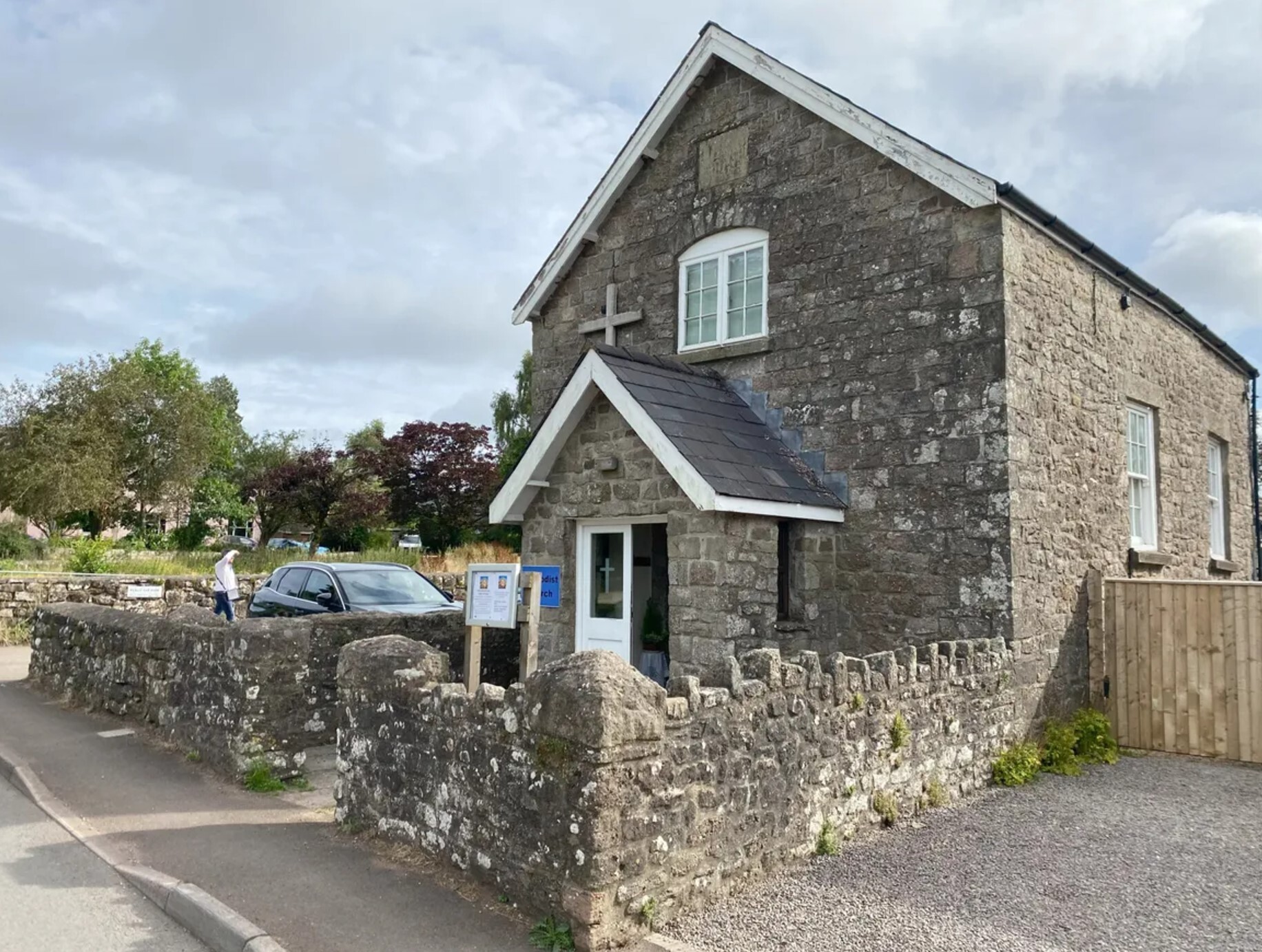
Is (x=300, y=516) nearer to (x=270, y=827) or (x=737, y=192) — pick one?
(x=737, y=192)

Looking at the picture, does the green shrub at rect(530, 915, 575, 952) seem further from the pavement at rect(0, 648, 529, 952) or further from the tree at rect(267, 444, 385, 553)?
the tree at rect(267, 444, 385, 553)

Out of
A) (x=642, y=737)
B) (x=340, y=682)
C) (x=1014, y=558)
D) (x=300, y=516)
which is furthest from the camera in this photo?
(x=300, y=516)

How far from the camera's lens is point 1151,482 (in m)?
12.1

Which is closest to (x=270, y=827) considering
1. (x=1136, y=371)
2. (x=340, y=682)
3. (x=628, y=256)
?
(x=340, y=682)

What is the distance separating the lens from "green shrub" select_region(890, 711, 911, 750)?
678 cm

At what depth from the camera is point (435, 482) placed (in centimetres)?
3612

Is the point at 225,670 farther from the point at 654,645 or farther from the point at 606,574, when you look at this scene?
the point at 654,645

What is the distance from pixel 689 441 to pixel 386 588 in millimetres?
6233

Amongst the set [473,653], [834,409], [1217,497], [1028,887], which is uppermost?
[834,409]

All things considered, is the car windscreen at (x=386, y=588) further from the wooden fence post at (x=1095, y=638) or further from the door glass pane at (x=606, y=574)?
the wooden fence post at (x=1095, y=638)

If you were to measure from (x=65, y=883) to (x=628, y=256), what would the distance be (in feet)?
30.3

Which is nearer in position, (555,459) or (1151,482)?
(555,459)

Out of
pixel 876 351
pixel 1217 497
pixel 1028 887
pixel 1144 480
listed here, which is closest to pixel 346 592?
pixel 876 351

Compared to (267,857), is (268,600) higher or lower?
higher
